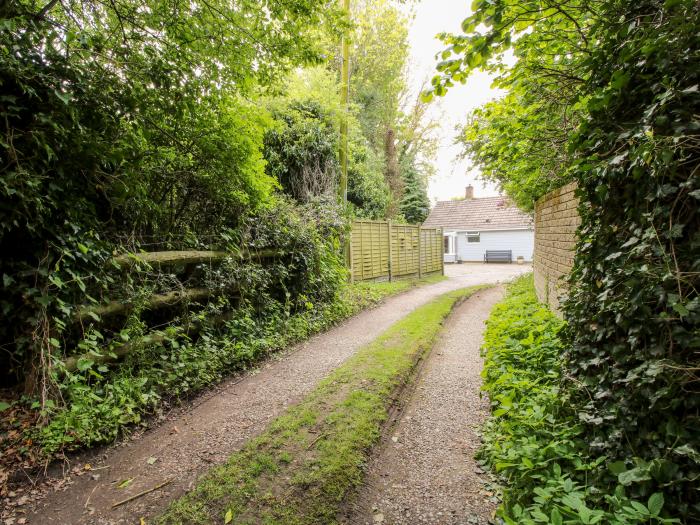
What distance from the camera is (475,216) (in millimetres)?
28641

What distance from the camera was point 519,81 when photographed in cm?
349

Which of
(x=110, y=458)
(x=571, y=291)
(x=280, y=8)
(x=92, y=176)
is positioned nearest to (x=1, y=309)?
(x=92, y=176)

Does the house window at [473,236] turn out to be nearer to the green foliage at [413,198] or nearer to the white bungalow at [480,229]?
the white bungalow at [480,229]

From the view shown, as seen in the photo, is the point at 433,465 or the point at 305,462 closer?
the point at 305,462

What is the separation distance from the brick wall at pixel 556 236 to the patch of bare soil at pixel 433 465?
1.86 metres

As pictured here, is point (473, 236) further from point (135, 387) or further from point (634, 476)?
point (634, 476)

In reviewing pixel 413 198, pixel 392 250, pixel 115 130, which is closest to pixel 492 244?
pixel 413 198

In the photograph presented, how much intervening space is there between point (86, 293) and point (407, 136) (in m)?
20.6

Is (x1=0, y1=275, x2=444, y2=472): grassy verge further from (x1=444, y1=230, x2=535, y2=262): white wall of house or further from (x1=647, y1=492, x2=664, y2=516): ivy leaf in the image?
(x1=444, y1=230, x2=535, y2=262): white wall of house

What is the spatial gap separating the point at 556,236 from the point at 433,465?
4.18m

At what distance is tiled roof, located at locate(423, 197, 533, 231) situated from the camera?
26312 mm

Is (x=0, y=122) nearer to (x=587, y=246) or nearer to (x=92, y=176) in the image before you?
(x=92, y=176)

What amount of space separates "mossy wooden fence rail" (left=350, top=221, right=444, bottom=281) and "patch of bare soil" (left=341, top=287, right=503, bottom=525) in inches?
267

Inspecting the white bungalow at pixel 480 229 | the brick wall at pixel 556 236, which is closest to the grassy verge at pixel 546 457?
the brick wall at pixel 556 236
